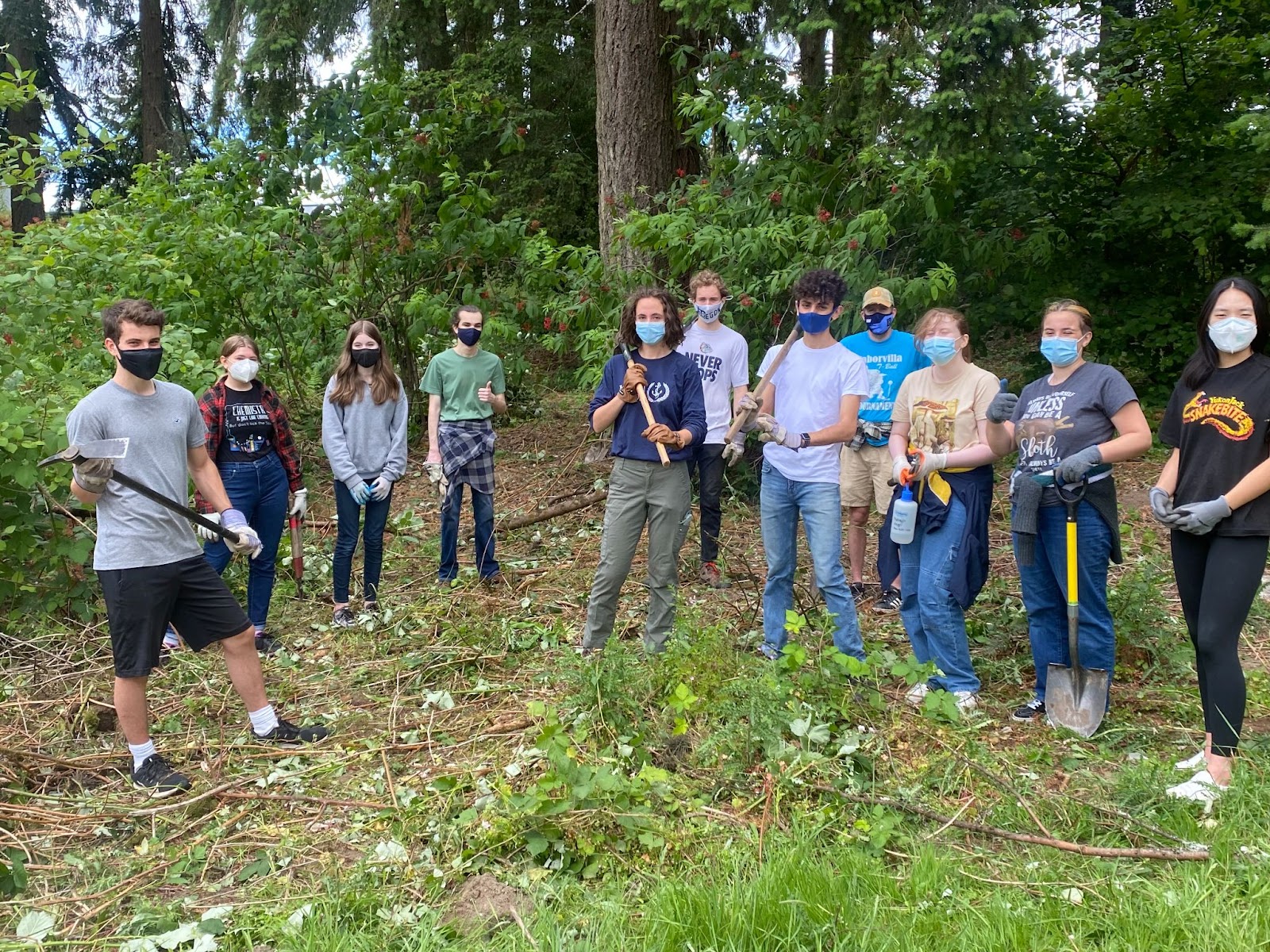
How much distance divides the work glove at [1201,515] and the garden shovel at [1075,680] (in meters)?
0.57

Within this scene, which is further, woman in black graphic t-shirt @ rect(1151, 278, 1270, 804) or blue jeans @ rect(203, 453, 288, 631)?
blue jeans @ rect(203, 453, 288, 631)

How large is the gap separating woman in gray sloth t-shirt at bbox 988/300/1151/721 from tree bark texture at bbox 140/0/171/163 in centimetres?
1812

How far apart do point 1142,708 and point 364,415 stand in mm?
4327

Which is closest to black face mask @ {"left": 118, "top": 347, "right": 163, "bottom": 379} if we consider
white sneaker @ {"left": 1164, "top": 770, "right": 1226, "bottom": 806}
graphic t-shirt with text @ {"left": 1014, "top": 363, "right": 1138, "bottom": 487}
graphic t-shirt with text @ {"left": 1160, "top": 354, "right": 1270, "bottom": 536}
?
graphic t-shirt with text @ {"left": 1014, "top": 363, "right": 1138, "bottom": 487}

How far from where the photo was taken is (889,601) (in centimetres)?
581

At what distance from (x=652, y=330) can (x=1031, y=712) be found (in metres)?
2.42

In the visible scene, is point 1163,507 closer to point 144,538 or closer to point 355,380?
point 144,538

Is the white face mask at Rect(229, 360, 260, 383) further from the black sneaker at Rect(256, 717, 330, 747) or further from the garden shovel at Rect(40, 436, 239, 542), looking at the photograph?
the black sneaker at Rect(256, 717, 330, 747)

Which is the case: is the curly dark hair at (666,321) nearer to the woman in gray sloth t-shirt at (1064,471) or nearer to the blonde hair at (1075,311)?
the woman in gray sloth t-shirt at (1064,471)

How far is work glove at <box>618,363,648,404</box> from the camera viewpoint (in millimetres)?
4684

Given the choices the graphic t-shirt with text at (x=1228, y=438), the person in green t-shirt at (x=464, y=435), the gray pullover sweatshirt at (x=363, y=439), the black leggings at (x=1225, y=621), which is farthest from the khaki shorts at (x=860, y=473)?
the gray pullover sweatshirt at (x=363, y=439)

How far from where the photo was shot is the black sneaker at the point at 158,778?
3.93m

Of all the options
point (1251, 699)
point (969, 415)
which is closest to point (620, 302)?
point (969, 415)

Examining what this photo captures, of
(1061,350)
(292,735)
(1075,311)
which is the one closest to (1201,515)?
(1061,350)
